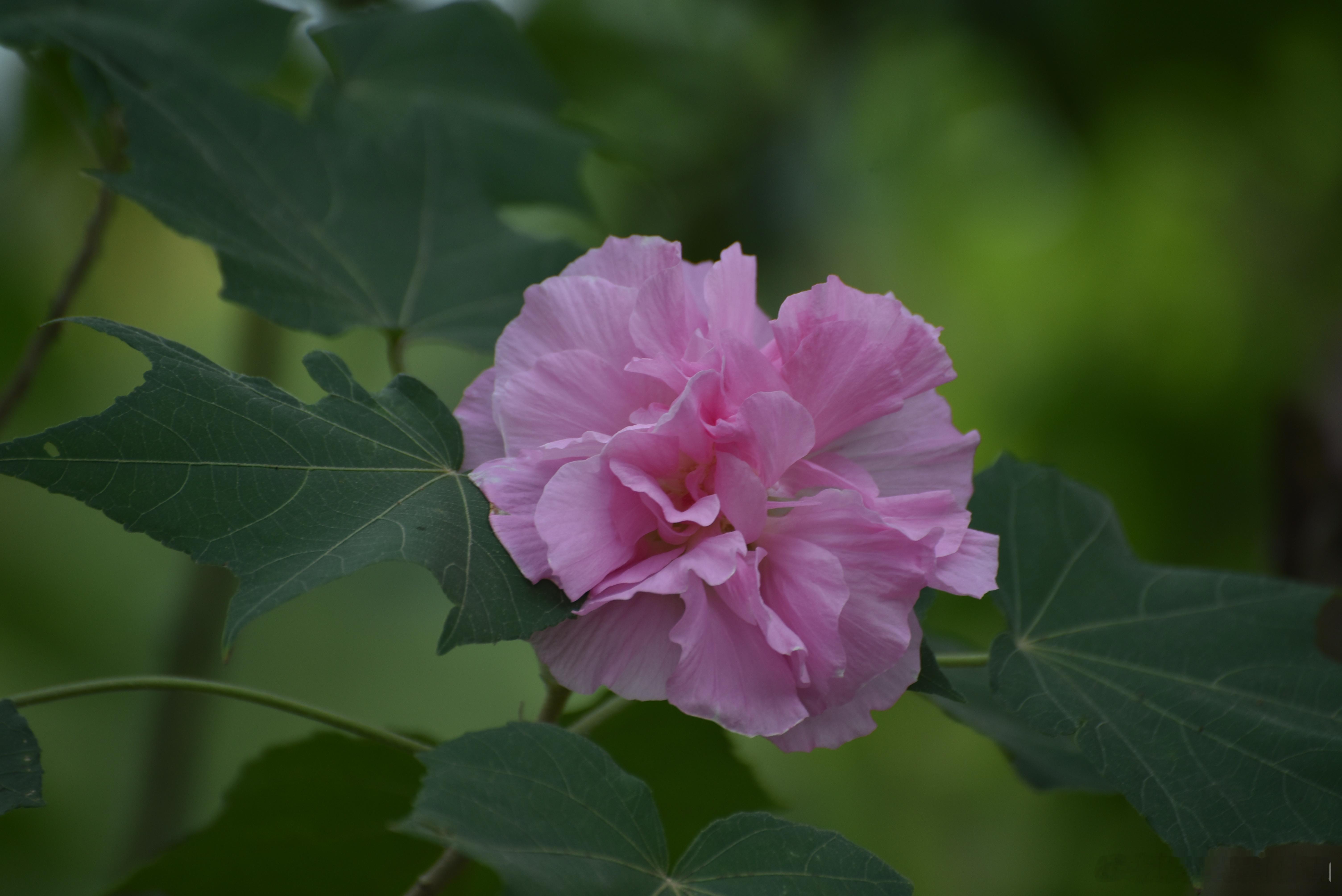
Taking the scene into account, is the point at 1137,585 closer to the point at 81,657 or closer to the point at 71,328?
the point at 71,328

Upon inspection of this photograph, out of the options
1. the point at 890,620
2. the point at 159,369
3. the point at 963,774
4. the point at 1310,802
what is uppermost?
the point at 159,369

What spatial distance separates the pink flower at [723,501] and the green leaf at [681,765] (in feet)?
1.47

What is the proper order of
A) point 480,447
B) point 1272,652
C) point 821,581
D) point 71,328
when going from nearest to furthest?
point 821,581, point 480,447, point 1272,652, point 71,328

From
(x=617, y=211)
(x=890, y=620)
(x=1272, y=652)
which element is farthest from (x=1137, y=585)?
(x=617, y=211)

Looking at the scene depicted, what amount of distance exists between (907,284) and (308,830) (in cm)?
277

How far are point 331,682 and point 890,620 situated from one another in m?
2.96

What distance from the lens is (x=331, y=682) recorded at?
126 inches

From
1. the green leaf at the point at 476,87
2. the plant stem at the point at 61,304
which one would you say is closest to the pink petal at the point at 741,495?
the plant stem at the point at 61,304

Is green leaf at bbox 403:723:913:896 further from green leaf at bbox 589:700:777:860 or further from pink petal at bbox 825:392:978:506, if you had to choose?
green leaf at bbox 589:700:777:860

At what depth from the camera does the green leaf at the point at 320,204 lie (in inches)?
35.7

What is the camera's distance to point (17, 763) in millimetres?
596

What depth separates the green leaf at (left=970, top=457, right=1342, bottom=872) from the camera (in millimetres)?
700

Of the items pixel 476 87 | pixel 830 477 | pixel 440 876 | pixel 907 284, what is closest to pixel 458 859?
pixel 440 876

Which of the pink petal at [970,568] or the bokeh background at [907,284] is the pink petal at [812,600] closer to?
the pink petal at [970,568]
